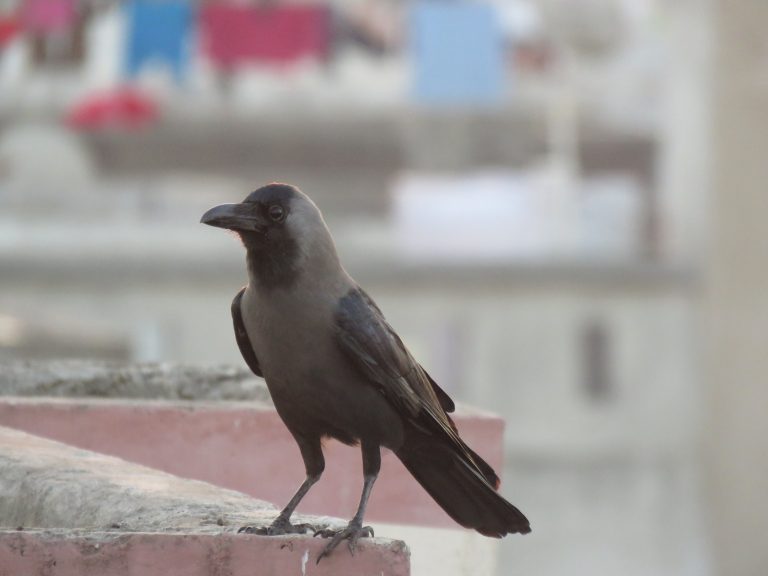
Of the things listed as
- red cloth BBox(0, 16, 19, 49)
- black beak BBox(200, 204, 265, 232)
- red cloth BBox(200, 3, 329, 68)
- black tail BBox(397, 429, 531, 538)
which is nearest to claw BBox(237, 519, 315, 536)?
black tail BBox(397, 429, 531, 538)

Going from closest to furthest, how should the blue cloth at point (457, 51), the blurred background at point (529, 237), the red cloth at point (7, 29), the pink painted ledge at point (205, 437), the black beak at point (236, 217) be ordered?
the black beak at point (236, 217) → the pink painted ledge at point (205, 437) → the blue cloth at point (457, 51) → the blurred background at point (529, 237) → the red cloth at point (7, 29)

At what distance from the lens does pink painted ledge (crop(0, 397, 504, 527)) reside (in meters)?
4.88

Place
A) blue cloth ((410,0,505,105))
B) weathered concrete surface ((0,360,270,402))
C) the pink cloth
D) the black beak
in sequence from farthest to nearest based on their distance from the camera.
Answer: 1. the pink cloth
2. blue cloth ((410,0,505,105))
3. weathered concrete surface ((0,360,270,402))
4. the black beak

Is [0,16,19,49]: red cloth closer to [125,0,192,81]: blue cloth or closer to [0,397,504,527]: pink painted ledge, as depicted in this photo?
[125,0,192,81]: blue cloth

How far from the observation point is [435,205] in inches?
1045

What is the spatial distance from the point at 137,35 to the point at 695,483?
36.6 feet

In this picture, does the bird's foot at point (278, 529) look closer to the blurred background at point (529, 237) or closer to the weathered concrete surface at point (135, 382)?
the weathered concrete surface at point (135, 382)

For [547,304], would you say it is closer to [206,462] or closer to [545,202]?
[545,202]

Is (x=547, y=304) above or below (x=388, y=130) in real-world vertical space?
below

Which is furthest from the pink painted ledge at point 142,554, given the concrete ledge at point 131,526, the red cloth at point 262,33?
the red cloth at point 262,33

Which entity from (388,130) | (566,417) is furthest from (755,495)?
(388,130)

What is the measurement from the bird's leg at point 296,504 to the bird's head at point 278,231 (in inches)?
17.7

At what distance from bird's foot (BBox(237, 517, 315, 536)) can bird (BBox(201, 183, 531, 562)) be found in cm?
19

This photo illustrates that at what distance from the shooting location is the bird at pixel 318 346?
3.68 metres
